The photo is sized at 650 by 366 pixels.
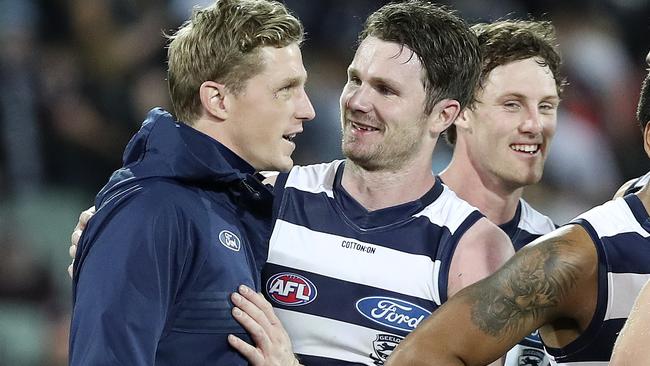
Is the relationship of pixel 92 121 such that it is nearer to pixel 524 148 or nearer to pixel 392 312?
pixel 524 148

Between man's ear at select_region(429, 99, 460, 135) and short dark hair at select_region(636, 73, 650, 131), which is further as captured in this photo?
man's ear at select_region(429, 99, 460, 135)

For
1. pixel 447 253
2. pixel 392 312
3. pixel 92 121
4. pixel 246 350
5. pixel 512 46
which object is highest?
pixel 512 46

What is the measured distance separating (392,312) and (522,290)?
69 cm

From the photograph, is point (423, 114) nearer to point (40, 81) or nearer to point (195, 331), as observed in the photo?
point (195, 331)

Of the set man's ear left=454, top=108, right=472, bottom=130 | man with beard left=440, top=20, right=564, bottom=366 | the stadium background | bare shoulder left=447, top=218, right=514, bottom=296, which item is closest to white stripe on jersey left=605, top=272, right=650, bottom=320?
bare shoulder left=447, top=218, right=514, bottom=296

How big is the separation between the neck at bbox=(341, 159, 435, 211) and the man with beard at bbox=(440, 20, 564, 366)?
0.76 meters

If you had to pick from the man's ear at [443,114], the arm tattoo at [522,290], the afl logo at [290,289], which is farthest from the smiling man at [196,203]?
the man's ear at [443,114]

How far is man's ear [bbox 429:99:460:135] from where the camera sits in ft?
11.9

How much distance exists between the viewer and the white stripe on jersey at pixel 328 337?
3.21 meters

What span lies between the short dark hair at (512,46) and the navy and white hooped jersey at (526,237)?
567mm

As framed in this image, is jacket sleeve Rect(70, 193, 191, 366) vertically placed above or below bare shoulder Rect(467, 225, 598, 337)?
below

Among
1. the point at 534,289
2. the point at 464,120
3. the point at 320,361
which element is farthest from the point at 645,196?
the point at 464,120

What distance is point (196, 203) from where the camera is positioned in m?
2.64

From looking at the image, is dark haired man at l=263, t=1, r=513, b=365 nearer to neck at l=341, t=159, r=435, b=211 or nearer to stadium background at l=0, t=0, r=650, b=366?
neck at l=341, t=159, r=435, b=211
